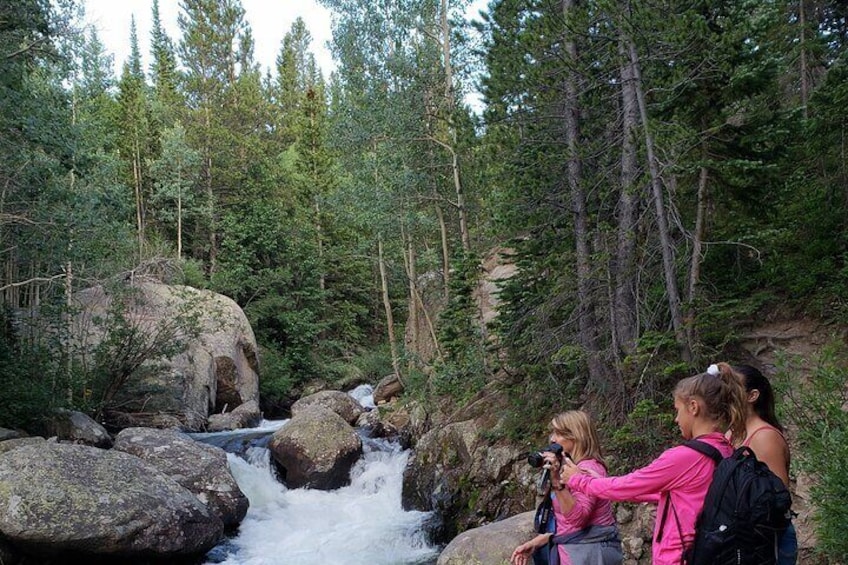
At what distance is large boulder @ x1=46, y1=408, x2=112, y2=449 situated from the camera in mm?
10344

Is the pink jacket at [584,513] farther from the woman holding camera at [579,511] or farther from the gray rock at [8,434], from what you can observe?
the gray rock at [8,434]

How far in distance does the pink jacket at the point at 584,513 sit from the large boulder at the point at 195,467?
6511 millimetres

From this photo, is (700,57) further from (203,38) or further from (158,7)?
(158,7)

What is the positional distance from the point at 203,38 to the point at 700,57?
23.9 metres

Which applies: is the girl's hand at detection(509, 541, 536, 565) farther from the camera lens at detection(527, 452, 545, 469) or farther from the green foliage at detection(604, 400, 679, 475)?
the green foliage at detection(604, 400, 679, 475)

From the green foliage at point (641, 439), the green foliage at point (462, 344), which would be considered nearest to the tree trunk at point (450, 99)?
the green foliage at point (462, 344)

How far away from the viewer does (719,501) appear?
2090 millimetres

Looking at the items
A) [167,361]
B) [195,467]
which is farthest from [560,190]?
[167,361]

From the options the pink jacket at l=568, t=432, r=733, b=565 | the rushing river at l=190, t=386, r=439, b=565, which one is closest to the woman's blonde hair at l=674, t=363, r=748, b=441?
the pink jacket at l=568, t=432, r=733, b=565

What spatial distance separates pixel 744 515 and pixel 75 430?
11.6 meters

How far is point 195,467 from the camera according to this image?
8.56 m

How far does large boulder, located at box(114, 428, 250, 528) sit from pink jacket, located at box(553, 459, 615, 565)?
6.51 metres

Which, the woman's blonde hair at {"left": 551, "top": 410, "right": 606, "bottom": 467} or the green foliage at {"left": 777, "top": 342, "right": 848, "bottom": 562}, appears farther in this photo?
the green foliage at {"left": 777, "top": 342, "right": 848, "bottom": 562}

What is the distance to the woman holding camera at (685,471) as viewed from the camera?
7.32 ft
